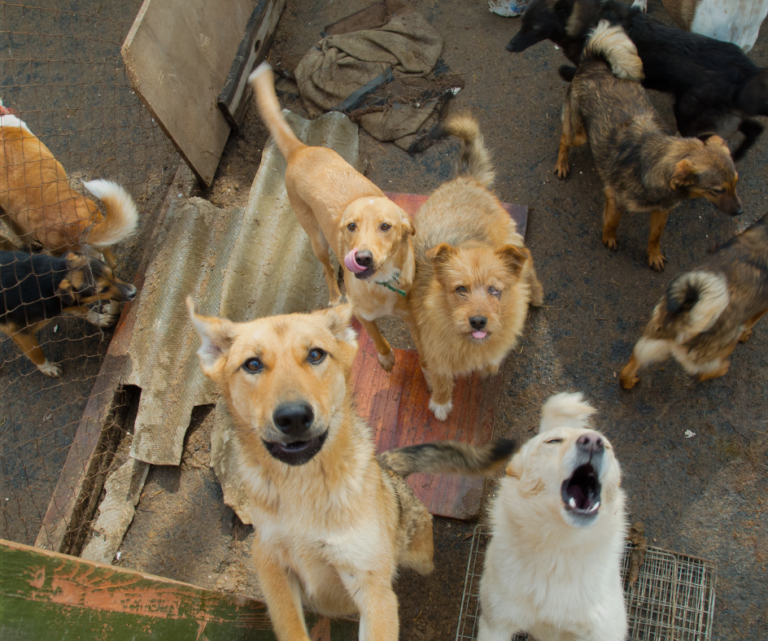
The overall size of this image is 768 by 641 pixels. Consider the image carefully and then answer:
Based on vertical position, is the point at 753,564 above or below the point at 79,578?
below

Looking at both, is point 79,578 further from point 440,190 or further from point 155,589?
point 440,190

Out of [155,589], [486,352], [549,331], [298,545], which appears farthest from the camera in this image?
[549,331]

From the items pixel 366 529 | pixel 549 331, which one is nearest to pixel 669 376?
pixel 549 331

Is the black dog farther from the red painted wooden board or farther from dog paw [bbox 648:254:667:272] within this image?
the red painted wooden board

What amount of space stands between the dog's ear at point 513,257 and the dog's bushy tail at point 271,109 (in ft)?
7.61

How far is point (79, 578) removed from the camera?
1.80 meters

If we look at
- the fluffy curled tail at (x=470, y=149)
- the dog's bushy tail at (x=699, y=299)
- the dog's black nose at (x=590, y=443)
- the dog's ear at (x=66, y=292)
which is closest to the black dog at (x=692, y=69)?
the fluffy curled tail at (x=470, y=149)

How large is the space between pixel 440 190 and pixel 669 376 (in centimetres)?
249

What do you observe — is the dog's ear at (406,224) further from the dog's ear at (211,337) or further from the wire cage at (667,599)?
the wire cage at (667,599)

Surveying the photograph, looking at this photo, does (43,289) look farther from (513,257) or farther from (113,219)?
(513,257)

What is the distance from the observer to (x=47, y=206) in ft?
14.7

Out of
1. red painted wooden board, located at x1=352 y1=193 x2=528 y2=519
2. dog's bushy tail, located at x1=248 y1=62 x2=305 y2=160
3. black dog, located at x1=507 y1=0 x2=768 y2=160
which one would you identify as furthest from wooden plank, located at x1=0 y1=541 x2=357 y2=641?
black dog, located at x1=507 y1=0 x2=768 y2=160

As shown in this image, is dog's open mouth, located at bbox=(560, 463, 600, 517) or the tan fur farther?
the tan fur

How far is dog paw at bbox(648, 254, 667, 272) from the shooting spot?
4397 millimetres
